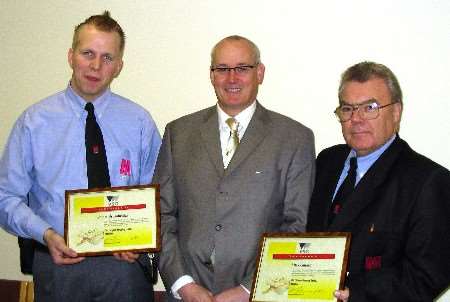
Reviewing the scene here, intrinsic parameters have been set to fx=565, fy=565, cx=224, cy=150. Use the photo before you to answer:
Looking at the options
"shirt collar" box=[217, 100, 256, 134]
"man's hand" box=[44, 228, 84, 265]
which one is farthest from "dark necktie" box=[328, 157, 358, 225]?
"man's hand" box=[44, 228, 84, 265]

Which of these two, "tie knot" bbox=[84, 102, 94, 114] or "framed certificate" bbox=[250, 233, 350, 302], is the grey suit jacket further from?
"tie knot" bbox=[84, 102, 94, 114]

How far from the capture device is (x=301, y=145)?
2.79 meters

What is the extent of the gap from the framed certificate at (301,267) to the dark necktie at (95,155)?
898 mm

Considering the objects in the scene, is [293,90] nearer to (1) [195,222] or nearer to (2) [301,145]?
(2) [301,145]

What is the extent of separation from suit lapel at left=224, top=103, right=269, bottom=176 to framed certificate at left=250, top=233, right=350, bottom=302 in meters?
0.46

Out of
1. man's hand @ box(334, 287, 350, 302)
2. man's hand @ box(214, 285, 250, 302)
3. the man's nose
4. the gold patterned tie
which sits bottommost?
man's hand @ box(214, 285, 250, 302)

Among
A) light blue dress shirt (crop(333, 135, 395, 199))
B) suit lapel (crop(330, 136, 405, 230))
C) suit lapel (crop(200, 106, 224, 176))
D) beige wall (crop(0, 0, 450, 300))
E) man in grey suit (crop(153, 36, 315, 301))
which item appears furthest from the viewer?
beige wall (crop(0, 0, 450, 300))

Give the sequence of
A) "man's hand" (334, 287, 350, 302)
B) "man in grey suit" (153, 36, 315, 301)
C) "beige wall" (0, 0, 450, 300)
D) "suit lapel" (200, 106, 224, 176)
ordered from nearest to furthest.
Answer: "man's hand" (334, 287, 350, 302) → "man in grey suit" (153, 36, 315, 301) → "suit lapel" (200, 106, 224, 176) → "beige wall" (0, 0, 450, 300)

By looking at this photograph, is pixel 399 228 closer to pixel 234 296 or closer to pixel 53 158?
pixel 234 296

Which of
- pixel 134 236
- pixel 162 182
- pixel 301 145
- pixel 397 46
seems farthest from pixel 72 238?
pixel 397 46

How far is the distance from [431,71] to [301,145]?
1027mm

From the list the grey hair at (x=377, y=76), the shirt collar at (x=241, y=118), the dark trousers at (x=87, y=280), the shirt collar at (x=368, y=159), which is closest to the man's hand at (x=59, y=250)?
the dark trousers at (x=87, y=280)

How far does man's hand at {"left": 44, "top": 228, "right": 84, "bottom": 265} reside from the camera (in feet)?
8.55

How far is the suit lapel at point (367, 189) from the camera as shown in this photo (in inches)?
96.7
